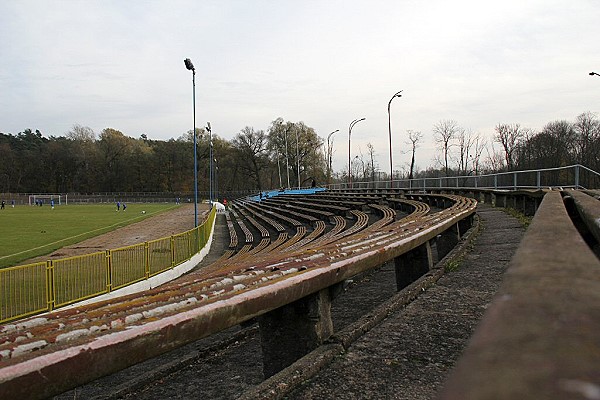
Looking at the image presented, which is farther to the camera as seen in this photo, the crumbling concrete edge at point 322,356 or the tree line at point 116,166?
the tree line at point 116,166

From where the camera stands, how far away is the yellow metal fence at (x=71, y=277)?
11289mm

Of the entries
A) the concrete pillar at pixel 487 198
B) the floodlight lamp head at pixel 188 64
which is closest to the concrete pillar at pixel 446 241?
the concrete pillar at pixel 487 198

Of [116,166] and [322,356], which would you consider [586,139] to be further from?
[116,166]

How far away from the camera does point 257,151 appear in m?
108

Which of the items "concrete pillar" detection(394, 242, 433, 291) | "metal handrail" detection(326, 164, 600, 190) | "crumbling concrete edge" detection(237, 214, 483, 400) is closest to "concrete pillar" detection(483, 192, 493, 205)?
"metal handrail" detection(326, 164, 600, 190)

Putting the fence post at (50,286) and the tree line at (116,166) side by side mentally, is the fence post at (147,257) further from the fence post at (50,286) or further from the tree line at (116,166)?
the tree line at (116,166)

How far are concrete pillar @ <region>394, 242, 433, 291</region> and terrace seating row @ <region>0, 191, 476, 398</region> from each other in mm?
1796

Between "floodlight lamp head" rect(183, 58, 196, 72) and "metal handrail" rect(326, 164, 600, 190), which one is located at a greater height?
"floodlight lamp head" rect(183, 58, 196, 72)

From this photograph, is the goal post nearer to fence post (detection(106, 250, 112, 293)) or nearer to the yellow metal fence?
the yellow metal fence

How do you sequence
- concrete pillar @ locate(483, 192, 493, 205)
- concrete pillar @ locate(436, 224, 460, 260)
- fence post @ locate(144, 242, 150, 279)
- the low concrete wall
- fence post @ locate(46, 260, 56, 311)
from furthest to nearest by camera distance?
concrete pillar @ locate(483, 192, 493, 205)
fence post @ locate(144, 242, 150, 279)
fence post @ locate(46, 260, 56, 311)
concrete pillar @ locate(436, 224, 460, 260)
the low concrete wall

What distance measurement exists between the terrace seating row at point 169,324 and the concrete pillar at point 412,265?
180 centimetres

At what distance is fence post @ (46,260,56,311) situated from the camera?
11734 millimetres

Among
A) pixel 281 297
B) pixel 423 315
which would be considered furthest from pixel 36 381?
pixel 423 315

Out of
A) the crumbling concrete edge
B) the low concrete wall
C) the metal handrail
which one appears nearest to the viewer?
the low concrete wall
